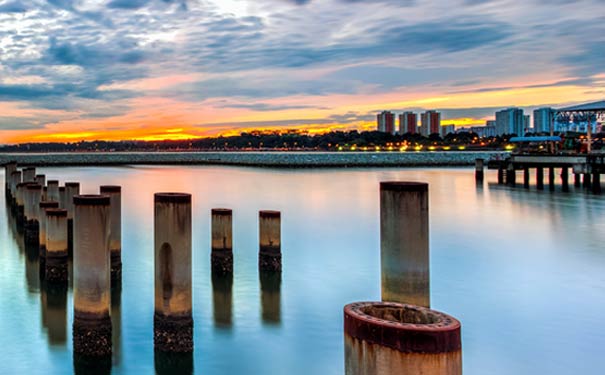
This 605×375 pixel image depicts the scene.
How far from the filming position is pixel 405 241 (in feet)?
18.3

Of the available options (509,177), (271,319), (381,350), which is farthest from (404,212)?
(509,177)

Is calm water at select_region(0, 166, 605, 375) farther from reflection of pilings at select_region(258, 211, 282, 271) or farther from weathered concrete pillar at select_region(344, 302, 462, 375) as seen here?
weathered concrete pillar at select_region(344, 302, 462, 375)

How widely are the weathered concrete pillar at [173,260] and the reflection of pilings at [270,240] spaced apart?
17.2 ft

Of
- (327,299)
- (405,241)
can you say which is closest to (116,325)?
(327,299)

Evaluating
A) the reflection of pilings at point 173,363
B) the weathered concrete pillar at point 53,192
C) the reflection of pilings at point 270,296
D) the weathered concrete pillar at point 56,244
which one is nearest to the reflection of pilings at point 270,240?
the reflection of pilings at point 270,296

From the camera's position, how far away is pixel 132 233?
23.3 m

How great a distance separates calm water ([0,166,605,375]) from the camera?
9406 millimetres

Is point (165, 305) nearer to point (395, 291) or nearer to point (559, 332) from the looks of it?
point (395, 291)

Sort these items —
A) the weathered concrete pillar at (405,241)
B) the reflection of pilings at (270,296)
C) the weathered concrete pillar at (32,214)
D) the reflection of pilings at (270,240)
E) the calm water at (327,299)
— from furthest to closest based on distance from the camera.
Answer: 1. the weathered concrete pillar at (32,214)
2. the reflection of pilings at (270,240)
3. the reflection of pilings at (270,296)
4. the calm water at (327,299)
5. the weathered concrete pillar at (405,241)

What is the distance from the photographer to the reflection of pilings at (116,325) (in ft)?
29.5

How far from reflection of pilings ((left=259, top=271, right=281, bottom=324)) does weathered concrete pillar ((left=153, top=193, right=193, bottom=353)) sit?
3.42 meters

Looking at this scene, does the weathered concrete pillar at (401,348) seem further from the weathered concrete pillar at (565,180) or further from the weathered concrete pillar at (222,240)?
the weathered concrete pillar at (565,180)

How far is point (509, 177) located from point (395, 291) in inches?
1811

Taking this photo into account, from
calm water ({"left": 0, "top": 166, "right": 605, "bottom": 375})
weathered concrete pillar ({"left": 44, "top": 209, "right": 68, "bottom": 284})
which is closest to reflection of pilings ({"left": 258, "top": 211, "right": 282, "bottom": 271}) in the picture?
calm water ({"left": 0, "top": 166, "right": 605, "bottom": 375})
